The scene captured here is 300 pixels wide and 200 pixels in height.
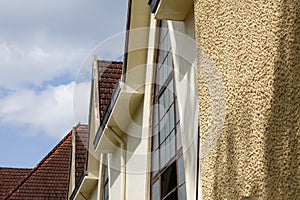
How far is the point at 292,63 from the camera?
113 inches

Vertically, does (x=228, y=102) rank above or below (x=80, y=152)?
above

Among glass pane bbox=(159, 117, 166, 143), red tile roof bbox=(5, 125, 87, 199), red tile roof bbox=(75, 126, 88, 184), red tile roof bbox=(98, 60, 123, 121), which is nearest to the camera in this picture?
glass pane bbox=(159, 117, 166, 143)

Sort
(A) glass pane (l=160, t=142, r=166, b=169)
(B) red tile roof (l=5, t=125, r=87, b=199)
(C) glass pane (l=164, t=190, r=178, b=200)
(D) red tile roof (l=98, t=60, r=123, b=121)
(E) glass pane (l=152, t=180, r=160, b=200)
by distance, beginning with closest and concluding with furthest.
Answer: (C) glass pane (l=164, t=190, r=178, b=200) → (A) glass pane (l=160, t=142, r=166, b=169) → (E) glass pane (l=152, t=180, r=160, b=200) → (D) red tile roof (l=98, t=60, r=123, b=121) → (B) red tile roof (l=5, t=125, r=87, b=199)

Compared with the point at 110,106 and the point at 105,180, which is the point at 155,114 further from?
the point at 105,180

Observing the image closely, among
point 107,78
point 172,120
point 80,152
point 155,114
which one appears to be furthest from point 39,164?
point 172,120

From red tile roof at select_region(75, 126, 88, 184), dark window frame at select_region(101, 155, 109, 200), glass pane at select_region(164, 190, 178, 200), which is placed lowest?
red tile roof at select_region(75, 126, 88, 184)

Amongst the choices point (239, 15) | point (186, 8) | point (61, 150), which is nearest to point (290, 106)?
point (239, 15)

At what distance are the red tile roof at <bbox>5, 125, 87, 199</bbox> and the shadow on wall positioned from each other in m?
15.2

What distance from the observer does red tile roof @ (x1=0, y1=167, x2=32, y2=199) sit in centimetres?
2160

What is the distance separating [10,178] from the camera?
22812 mm

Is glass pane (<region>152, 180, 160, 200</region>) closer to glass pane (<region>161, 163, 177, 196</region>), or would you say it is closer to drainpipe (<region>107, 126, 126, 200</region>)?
glass pane (<region>161, 163, 177, 196</region>)

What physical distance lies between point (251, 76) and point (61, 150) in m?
20.0

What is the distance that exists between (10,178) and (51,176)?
8.32ft

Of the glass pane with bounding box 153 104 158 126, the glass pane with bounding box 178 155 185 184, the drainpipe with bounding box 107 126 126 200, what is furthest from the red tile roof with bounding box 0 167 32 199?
the glass pane with bounding box 178 155 185 184
